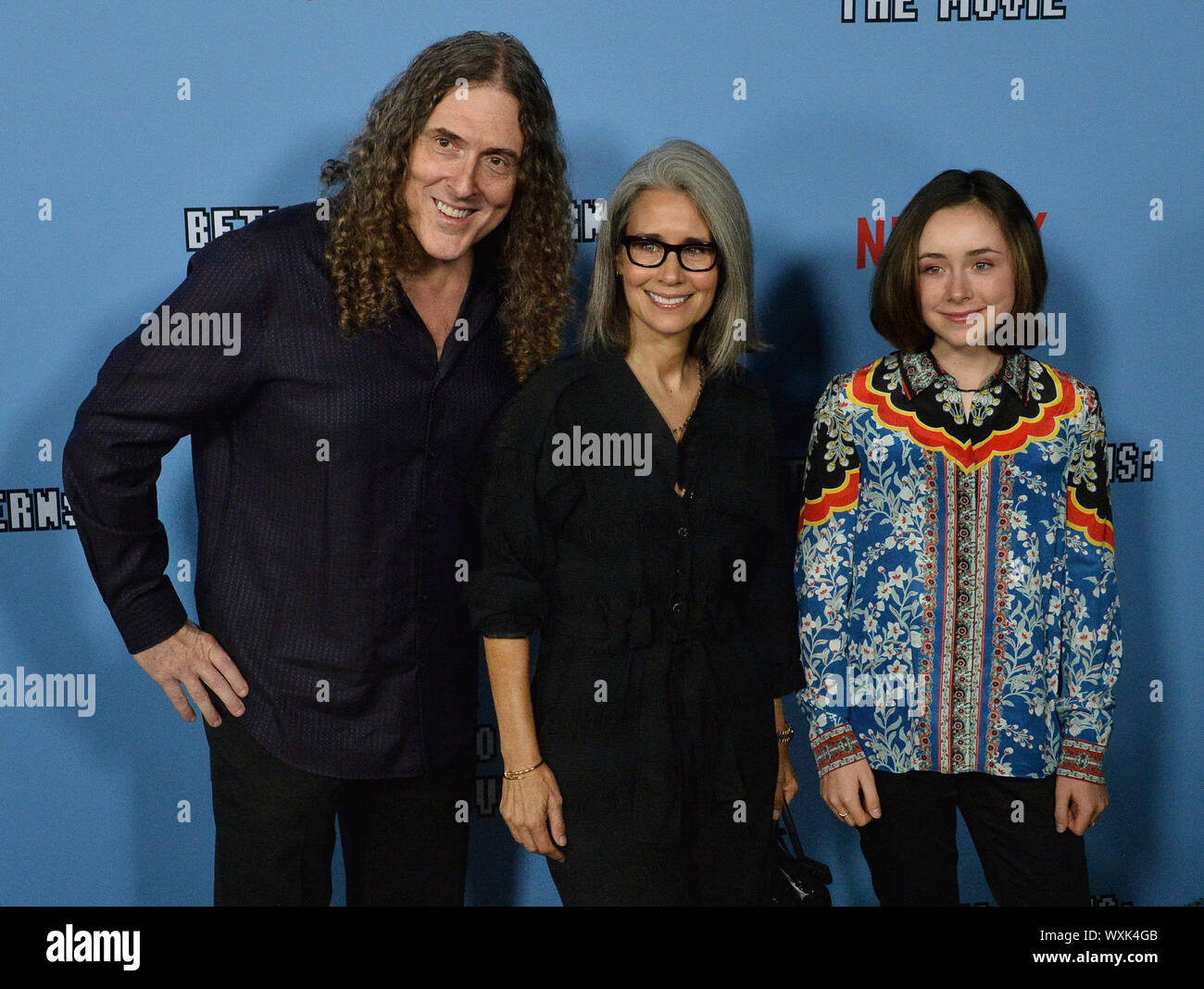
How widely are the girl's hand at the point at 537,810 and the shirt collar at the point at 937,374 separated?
732 millimetres

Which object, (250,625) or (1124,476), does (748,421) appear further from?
(1124,476)

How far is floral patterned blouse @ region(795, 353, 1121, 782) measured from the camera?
1564 mm

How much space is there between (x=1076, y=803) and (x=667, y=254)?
3.10 ft

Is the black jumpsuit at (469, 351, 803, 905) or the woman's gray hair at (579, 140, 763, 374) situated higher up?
the woman's gray hair at (579, 140, 763, 374)

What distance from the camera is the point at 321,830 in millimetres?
1607

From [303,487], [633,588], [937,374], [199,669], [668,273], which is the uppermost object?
[668,273]

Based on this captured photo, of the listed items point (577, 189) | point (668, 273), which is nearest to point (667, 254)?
point (668, 273)

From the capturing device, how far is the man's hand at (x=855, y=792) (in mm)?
1604

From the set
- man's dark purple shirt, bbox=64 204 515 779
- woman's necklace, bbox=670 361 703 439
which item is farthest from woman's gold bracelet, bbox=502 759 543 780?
woman's necklace, bbox=670 361 703 439

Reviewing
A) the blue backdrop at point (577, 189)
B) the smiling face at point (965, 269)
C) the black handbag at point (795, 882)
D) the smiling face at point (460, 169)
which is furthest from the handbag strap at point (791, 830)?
the smiling face at point (460, 169)

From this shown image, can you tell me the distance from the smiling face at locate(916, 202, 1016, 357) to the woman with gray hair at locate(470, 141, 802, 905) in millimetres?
256

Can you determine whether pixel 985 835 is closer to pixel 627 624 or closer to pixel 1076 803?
pixel 1076 803

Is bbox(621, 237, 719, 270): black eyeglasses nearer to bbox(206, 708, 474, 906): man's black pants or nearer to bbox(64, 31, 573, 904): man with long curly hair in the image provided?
bbox(64, 31, 573, 904): man with long curly hair

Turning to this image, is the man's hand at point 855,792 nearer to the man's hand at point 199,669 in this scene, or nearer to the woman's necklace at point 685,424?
the woman's necklace at point 685,424
